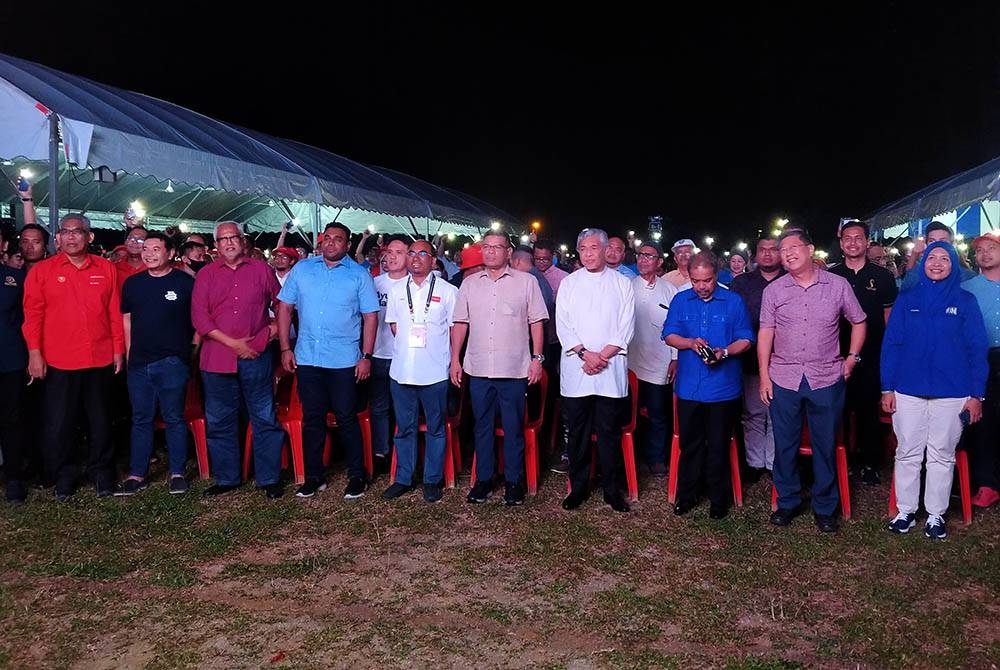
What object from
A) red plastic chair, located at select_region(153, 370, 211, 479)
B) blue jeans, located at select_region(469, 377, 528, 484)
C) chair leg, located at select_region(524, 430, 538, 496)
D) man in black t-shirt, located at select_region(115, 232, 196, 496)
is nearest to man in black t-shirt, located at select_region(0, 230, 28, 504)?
man in black t-shirt, located at select_region(115, 232, 196, 496)

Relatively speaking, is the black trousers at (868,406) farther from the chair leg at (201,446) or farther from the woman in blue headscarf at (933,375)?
the chair leg at (201,446)

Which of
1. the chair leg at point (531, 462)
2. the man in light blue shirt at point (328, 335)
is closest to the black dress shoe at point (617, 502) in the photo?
the chair leg at point (531, 462)

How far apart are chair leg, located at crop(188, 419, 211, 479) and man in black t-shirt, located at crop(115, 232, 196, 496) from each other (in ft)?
0.84

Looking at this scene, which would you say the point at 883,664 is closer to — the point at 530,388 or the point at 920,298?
the point at 920,298

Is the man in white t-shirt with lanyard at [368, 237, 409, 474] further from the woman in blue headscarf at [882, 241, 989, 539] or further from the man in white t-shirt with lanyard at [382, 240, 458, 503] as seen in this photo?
the woman in blue headscarf at [882, 241, 989, 539]

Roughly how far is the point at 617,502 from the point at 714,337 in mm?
1278

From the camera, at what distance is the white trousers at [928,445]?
14.2 ft

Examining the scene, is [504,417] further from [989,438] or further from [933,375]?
[989,438]

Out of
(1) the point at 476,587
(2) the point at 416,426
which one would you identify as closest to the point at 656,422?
(2) the point at 416,426

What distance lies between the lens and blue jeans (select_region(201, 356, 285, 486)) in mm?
5109

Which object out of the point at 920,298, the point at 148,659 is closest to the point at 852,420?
the point at 920,298

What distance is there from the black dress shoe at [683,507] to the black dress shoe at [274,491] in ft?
9.03

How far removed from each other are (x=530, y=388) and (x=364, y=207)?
10.00 metres

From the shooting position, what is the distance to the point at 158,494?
5.20m
